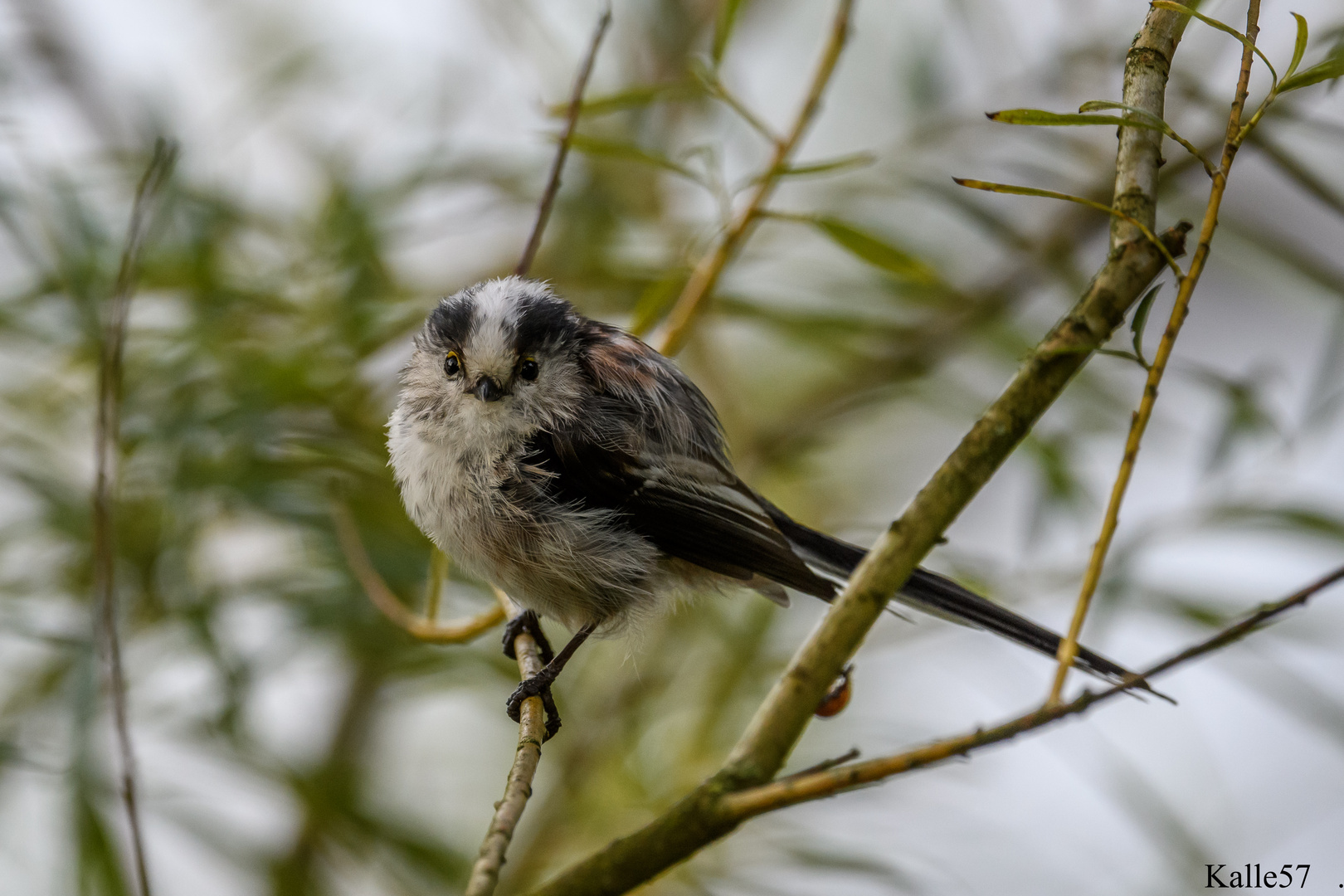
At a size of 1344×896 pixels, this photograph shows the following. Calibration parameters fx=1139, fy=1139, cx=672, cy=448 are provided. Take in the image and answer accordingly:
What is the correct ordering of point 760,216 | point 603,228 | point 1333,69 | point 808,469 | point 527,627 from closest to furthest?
point 1333,69 < point 760,216 < point 527,627 < point 603,228 < point 808,469

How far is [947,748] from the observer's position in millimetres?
812

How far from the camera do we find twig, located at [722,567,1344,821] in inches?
29.8

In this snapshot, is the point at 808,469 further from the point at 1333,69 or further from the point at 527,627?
the point at 1333,69

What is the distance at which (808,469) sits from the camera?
2949mm

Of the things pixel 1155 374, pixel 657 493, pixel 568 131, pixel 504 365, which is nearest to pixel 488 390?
pixel 504 365

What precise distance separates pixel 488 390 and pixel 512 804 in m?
0.91

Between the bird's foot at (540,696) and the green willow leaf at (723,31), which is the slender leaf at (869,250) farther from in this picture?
the bird's foot at (540,696)

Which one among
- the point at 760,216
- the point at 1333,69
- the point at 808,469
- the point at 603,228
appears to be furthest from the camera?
the point at 808,469

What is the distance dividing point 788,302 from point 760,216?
2.54 ft

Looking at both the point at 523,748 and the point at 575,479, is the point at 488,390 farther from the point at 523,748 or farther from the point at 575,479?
the point at 523,748

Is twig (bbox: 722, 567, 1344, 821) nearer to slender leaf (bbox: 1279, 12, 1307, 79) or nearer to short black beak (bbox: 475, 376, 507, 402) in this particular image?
slender leaf (bbox: 1279, 12, 1307, 79)

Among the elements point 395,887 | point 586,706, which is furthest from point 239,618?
point 586,706

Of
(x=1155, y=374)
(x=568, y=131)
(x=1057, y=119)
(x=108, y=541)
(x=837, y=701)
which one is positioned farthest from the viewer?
(x=568, y=131)

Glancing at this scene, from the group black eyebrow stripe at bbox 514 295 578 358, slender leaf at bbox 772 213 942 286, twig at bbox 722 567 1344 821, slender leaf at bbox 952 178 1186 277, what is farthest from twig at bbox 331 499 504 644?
slender leaf at bbox 952 178 1186 277
